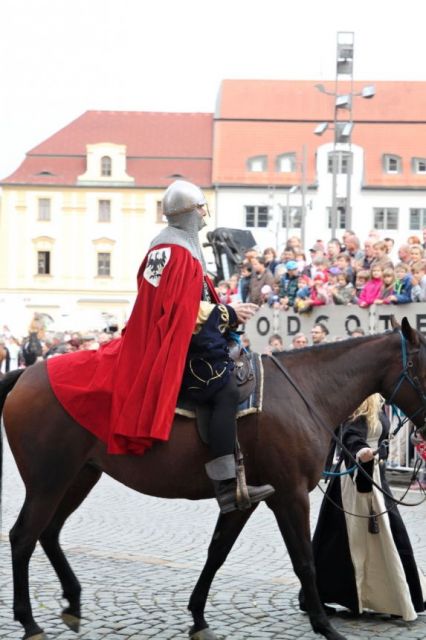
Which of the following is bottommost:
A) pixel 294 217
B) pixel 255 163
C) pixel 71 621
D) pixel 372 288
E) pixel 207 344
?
pixel 71 621

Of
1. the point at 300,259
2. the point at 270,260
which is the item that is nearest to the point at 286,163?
the point at 270,260

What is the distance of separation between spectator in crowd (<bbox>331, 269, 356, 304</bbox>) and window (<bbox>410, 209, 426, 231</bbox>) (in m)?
58.0

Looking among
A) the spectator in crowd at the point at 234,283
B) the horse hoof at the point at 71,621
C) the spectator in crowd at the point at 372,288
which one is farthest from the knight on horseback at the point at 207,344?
the spectator in crowd at the point at 234,283

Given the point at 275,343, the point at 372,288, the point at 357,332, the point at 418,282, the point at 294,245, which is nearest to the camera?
the point at 357,332

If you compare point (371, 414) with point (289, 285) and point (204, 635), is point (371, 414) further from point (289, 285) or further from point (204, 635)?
point (289, 285)

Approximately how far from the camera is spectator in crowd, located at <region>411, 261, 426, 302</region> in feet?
49.4

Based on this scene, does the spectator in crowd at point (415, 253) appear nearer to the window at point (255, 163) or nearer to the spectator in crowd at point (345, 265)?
the spectator in crowd at point (345, 265)

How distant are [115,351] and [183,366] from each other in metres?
0.53

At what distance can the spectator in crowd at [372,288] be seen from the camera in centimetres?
1589

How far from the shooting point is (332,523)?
758 centimetres

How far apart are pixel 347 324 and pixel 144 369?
9.77m

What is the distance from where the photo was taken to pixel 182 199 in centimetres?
695

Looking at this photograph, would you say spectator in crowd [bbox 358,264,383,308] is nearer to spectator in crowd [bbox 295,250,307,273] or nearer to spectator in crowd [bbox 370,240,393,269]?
spectator in crowd [bbox 370,240,393,269]

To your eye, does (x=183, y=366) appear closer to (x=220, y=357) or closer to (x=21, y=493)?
(x=220, y=357)
